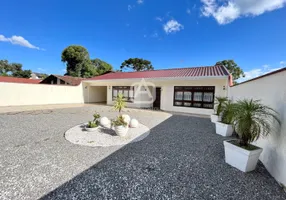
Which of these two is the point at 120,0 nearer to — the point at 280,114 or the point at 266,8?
the point at 266,8

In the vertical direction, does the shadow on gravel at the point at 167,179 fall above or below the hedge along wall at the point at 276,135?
below

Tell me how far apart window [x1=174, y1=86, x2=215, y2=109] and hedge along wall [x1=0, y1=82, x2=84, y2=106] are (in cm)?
1086

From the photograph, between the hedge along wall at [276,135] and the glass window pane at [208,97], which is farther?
the glass window pane at [208,97]

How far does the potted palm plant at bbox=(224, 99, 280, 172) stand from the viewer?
2658mm

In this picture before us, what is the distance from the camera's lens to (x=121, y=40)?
1692 cm

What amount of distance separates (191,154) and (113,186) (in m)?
2.15

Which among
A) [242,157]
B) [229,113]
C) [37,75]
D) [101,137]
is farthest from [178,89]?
[37,75]

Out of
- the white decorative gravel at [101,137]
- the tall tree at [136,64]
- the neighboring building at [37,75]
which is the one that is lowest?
the white decorative gravel at [101,137]

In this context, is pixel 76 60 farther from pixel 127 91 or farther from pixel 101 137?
pixel 101 137

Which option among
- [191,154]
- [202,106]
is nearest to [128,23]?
[202,106]

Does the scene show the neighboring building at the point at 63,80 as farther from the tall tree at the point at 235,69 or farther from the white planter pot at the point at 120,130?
the tall tree at the point at 235,69

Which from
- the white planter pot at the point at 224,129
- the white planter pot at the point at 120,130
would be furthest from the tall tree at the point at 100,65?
the white planter pot at the point at 224,129

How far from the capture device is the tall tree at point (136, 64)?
3097 cm

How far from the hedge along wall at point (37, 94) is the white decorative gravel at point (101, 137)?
1020cm
